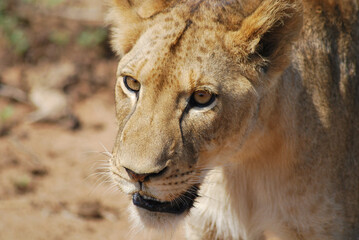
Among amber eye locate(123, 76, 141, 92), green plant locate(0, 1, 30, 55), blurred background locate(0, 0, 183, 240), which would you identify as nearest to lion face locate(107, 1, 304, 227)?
amber eye locate(123, 76, 141, 92)

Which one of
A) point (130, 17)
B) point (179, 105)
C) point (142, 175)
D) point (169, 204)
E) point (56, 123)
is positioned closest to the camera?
point (142, 175)

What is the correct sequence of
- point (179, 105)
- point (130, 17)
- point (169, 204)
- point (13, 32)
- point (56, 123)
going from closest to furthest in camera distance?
1. point (179, 105)
2. point (169, 204)
3. point (130, 17)
4. point (56, 123)
5. point (13, 32)

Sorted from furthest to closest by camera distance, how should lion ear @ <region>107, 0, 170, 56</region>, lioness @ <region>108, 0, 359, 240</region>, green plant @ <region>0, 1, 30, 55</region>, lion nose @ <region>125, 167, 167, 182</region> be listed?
green plant @ <region>0, 1, 30, 55</region>, lion ear @ <region>107, 0, 170, 56</region>, lioness @ <region>108, 0, 359, 240</region>, lion nose @ <region>125, 167, 167, 182</region>

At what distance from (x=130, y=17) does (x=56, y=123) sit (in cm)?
287

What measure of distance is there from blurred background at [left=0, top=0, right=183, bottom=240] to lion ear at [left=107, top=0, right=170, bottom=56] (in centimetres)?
128

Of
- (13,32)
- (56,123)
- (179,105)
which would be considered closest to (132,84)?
(179,105)

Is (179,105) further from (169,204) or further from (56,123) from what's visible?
(56,123)

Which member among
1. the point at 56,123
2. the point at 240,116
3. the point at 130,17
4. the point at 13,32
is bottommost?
the point at 56,123

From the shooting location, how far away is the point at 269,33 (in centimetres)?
230

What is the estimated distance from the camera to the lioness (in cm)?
212

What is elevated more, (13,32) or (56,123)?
(13,32)

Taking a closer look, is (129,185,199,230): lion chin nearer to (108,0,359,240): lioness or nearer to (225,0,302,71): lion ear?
(108,0,359,240): lioness

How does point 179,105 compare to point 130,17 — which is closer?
point 179,105

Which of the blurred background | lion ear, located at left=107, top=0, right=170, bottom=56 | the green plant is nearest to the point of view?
lion ear, located at left=107, top=0, right=170, bottom=56
